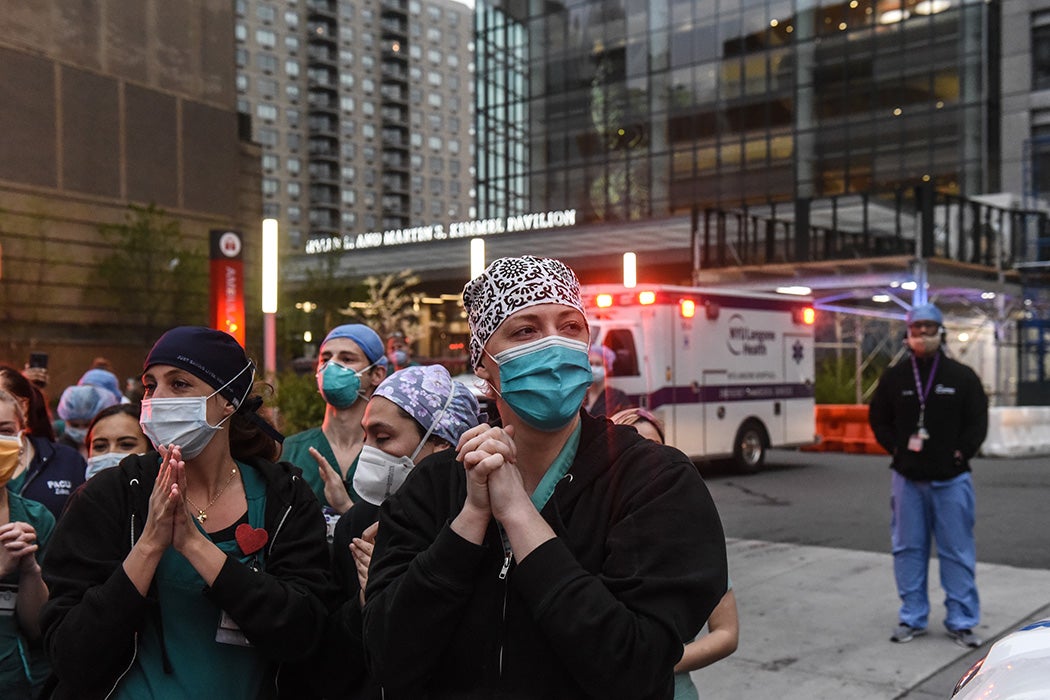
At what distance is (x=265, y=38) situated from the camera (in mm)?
104125

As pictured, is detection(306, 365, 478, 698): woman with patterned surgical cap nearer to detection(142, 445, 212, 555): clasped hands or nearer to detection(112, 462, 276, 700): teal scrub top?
detection(112, 462, 276, 700): teal scrub top

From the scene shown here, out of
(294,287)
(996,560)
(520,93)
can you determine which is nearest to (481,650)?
(996,560)

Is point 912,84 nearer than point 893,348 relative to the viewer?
No

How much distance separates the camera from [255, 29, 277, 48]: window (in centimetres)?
10369

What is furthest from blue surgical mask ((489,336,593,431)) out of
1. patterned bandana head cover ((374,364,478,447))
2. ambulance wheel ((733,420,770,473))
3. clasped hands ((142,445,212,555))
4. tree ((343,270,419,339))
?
tree ((343,270,419,339))

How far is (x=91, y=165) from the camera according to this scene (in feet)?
93.2

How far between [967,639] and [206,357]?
215 inches

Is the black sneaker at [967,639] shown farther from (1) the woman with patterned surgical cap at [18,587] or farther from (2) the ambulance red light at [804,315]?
(2) the ambulance red light at [804,315]

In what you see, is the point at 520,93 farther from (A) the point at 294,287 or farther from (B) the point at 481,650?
(B) the point at 481,650

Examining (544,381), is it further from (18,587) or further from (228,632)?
(18,587)


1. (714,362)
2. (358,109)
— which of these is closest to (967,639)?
(714,362)

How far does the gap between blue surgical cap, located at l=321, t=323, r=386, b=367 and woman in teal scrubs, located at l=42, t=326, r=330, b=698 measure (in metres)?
2.43

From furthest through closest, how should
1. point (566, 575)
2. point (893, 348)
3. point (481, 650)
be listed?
1. point (893, 348)
2. point (481, 650)
3. point (566, 575)

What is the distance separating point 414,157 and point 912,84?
81.6m
